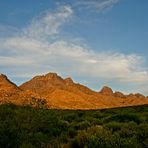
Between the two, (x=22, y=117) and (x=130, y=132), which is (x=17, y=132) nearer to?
(x=22, y=117)

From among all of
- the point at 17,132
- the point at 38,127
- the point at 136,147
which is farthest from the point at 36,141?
the point at 136,147

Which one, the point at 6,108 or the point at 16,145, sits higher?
the point at 6,108

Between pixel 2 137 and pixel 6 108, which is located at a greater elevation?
pixel 6 108

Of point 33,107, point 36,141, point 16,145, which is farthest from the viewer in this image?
point 33,107

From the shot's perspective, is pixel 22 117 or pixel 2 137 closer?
pixel 2 137

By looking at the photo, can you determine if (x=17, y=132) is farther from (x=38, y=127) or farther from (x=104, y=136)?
(x=104, y=136)

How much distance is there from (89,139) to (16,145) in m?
3.34

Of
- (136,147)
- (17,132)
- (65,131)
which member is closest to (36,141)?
(17,132)

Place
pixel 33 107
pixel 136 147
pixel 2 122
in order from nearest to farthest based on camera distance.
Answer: pixel 136 147 < pixel 2 122 < pixel 33 107

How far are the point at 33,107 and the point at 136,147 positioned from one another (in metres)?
8.74

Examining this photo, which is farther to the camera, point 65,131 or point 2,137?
point 65,131

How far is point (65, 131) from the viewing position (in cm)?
2155

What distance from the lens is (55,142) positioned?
55.0ft

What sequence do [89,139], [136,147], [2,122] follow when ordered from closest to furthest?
[136,147] → [89,139] → [2,122]
